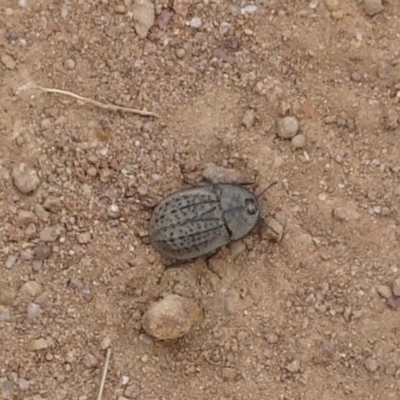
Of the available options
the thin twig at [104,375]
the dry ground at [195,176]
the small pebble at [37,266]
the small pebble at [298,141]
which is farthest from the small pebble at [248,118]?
the thin twig at [104,375]

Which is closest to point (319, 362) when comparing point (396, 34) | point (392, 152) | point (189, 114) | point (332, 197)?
point (332, 197)

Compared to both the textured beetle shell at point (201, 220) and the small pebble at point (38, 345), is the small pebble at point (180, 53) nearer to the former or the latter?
the textured beetle shell at point (201, 220)

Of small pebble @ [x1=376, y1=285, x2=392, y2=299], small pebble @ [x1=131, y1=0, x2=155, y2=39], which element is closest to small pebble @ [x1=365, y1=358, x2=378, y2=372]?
small pebble @ [x1=376, y1=285, x2=392, y2=299]

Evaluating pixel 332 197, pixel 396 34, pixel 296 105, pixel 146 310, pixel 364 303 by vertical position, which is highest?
pixel 396 34

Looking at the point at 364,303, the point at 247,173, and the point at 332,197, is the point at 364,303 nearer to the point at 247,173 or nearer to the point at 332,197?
the point at 332,197

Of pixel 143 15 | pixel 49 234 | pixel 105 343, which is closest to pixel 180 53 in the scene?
pixel 143 15

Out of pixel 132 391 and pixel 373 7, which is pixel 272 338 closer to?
pixel 132 391

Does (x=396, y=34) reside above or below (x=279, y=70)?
above
